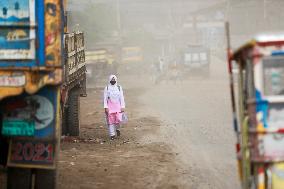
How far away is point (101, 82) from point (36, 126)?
78.9ft

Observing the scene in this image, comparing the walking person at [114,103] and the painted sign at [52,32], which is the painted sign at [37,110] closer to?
the painted sign at [52,32]

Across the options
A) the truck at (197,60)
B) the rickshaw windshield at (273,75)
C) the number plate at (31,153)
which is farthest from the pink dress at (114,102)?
the truck at (197,60)

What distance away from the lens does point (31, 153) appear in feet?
20.0

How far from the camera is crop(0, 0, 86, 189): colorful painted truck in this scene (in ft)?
18.5

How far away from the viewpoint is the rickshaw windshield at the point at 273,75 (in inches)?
202

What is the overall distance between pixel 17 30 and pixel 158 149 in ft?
19.3

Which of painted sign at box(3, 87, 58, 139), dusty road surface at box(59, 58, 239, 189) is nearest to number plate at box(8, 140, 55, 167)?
painted sign at box(3, 87, 58, 139)

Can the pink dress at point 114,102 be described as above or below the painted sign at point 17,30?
below

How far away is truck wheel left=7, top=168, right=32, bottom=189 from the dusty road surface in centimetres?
153

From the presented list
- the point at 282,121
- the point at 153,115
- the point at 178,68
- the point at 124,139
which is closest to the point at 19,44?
the point at 282,121

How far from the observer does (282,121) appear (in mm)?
5129

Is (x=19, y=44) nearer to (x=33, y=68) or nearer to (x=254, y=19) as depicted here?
(x=33, y=68)

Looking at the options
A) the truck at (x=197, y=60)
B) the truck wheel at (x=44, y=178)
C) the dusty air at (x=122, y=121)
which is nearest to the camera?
the dusty air at (x=122, y=121)

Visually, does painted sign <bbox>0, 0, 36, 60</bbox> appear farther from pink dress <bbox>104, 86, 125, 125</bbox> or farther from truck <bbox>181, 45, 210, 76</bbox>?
truck <bbox>181, 45, 210, 76</bbox>
